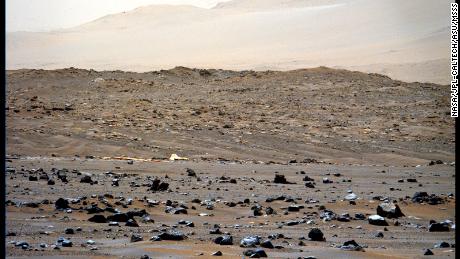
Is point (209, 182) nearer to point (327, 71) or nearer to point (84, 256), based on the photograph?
point (84, 256)

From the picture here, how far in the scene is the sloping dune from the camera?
192ft

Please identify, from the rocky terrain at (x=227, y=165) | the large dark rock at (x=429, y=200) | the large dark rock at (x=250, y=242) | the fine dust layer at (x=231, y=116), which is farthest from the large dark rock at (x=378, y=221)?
the fine dust layer at (x=231, y=116)

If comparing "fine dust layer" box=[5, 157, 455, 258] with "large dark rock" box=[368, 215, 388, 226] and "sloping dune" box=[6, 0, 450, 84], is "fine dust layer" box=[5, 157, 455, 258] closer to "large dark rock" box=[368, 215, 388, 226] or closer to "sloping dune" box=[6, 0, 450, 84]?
"large dark rock" box=[368, 215, 388, 226]

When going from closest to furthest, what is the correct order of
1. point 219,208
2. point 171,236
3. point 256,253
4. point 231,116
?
point 256,253 < point 171,236 < point 219,208 < point 231,116

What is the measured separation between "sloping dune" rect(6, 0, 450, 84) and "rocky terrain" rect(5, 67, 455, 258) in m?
18.6

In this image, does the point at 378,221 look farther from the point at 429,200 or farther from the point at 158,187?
the point at 158,187

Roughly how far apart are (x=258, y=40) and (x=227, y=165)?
62.4 meters

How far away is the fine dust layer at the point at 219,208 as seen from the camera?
512 cm

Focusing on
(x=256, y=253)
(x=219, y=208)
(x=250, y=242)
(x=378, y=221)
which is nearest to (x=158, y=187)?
(x=219, y=208)

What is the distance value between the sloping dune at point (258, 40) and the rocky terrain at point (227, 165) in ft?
61.0

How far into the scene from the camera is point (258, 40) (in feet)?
248

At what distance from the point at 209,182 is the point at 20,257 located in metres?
6.02

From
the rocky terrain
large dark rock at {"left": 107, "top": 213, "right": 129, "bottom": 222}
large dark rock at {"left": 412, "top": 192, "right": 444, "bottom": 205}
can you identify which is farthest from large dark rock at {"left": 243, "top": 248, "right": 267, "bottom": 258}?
large dark rock at {"left": 412, "top": 192, "right": 444, "bottom": 205}

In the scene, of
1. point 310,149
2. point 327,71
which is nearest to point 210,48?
point 327,71
